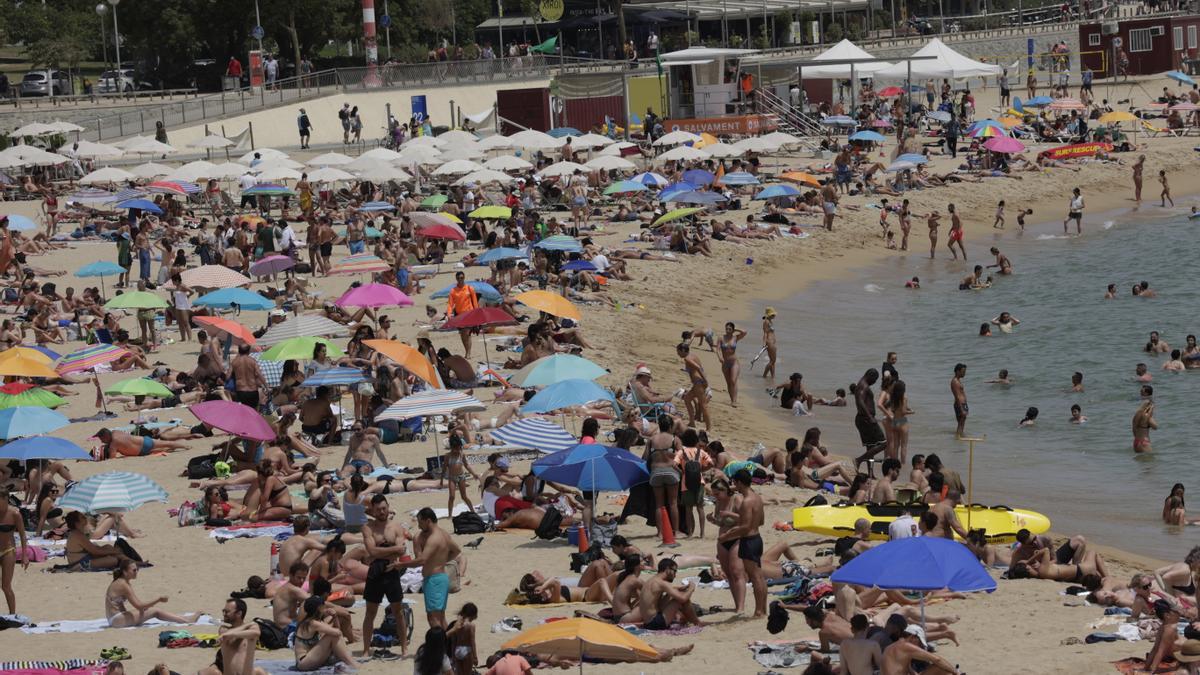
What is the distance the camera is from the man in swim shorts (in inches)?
705

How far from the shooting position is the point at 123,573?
12328mm

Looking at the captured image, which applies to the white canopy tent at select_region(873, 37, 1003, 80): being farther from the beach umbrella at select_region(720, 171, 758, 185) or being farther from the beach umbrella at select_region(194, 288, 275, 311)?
the beach umbrella at select_region(194, 288, 275, 311)

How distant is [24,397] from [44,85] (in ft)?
137

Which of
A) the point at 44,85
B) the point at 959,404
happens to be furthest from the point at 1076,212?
the point at 44,85

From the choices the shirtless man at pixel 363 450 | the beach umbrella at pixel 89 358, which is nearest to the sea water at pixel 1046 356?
the shirtless man at pixel 363 450

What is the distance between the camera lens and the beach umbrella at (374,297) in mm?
20891

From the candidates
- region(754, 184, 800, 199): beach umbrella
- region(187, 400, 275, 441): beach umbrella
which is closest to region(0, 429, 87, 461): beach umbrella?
region(187, 400, 275, 441): beach umbrella

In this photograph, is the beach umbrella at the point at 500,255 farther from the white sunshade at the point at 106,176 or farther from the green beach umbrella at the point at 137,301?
the white sunshade at the point at 106,176

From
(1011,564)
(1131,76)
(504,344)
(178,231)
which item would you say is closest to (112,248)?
(178,231)

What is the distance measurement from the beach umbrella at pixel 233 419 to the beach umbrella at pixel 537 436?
93.8 inches

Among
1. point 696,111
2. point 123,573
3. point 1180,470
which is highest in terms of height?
point 696,111

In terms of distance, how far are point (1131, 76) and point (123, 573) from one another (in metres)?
52.0

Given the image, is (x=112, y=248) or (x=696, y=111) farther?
(x=696, y=111)

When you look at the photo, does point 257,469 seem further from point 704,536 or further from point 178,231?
point 178,231
